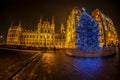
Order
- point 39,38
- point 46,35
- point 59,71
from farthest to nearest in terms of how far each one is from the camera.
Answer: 1. point 39,38
2. point 46,35
3. point 59,71

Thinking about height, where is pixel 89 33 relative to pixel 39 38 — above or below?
below

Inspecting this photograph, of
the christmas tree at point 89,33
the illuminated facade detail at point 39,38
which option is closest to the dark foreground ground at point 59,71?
the christmas tree at point 89,33

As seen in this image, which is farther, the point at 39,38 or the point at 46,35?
the point at 39,38

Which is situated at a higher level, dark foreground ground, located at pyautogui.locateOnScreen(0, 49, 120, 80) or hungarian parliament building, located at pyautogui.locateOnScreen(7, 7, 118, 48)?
hungarian parliament building, located at pyautogui.locateOnScreen(7, 7, 118, 48)

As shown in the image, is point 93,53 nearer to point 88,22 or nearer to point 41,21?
point 88,22

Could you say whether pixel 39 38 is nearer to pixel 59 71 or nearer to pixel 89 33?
pixel 89 33

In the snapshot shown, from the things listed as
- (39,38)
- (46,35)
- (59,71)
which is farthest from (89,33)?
(39,38)

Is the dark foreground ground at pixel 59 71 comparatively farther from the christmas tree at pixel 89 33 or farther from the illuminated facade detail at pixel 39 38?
the illuminated facade detail at pixel 39 38

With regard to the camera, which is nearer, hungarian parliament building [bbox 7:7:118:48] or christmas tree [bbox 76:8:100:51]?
christmas tree [bbox 76:8:100:51]

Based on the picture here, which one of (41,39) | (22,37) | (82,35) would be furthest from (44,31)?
(82,35)

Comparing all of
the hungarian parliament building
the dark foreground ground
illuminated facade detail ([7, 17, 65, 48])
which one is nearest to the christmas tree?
the dark foreground ground

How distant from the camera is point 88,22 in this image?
76.3ft

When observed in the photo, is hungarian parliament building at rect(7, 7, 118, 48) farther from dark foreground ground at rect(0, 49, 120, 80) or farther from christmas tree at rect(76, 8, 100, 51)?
dark foreground ground at rect(0, 49, 120, 80)

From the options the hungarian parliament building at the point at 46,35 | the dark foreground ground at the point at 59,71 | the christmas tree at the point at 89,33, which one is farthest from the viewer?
the hungarian parliament building at the point at 46,35
